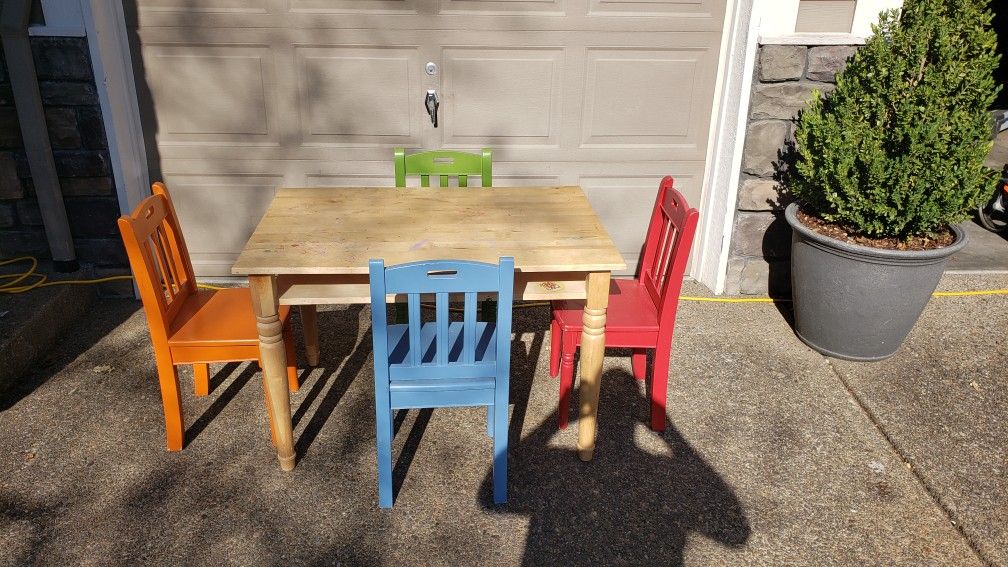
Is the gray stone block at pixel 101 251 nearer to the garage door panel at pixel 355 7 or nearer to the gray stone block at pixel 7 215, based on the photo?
the gray stone block at pixel 7 215

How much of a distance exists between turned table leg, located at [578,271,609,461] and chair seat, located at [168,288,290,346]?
1.24 m

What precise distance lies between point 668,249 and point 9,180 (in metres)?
3.61

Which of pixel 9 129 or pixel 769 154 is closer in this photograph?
pixel 9 129

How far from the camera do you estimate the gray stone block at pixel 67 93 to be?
13.6ft

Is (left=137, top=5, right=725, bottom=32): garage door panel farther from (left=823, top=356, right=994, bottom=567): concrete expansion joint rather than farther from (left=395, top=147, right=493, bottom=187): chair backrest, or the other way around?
(left=823, top=356, right=994, bottom=567): concrete expansion joint

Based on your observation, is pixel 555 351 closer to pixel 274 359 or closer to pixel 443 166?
pixel 443 166

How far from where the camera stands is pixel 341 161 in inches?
182

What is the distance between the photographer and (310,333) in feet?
12.6

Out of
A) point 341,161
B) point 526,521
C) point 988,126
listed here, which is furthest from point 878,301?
point 341,161

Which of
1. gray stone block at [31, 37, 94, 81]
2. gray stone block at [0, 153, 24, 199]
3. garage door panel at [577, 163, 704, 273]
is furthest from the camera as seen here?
garage door panel at [577, 163, 704, 273]

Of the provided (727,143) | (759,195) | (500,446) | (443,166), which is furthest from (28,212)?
(759,195)

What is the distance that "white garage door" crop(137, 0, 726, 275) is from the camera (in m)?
4.33

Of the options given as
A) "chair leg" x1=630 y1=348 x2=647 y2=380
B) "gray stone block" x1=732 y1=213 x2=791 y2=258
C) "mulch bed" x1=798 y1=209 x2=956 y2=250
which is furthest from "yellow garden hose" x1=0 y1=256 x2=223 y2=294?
"mulch bed" x1=798 y1=209 x2=956 y2=250

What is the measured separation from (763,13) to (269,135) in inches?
111
